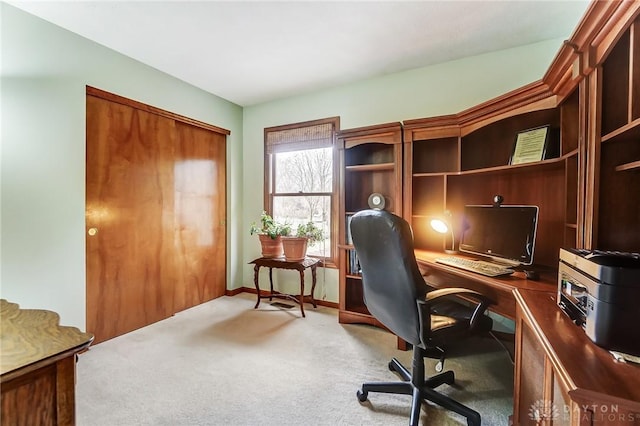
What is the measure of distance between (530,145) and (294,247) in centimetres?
225

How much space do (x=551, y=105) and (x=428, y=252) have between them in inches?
53.2

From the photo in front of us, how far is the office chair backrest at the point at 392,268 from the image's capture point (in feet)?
4.62

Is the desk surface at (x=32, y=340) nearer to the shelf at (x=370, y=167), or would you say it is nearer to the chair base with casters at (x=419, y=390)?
the chair base with casters at (x=419, y=390)

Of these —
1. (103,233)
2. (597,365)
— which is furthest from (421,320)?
(103,233)

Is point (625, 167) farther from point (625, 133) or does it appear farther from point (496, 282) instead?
point (496, 282)

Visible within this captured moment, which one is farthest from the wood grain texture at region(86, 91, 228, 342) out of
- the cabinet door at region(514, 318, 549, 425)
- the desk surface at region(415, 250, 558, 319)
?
the cabinet door at region(514, 318, 549, 425)

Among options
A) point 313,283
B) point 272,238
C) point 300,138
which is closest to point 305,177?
point 300,138

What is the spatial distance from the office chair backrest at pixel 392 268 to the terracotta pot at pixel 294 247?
1.52 metres

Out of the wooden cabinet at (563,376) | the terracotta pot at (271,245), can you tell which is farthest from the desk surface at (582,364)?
the terracotta pot at (271,245)

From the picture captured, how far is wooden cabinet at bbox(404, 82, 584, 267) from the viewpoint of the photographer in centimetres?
170

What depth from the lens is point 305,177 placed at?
3.52m

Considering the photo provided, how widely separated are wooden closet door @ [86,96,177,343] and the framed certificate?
3.17 metres

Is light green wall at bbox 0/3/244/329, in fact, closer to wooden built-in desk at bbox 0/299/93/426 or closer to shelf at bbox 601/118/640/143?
wooden built-in desk at bbox 0/299/93/426

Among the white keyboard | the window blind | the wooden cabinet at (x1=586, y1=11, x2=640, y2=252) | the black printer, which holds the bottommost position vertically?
the white keyboard
